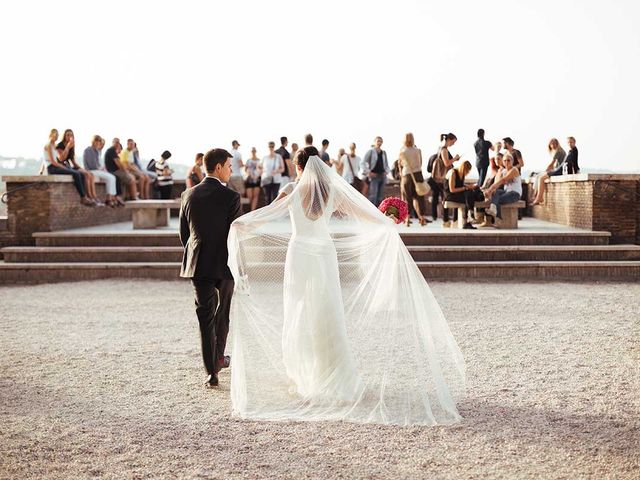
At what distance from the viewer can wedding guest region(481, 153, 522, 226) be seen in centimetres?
1608

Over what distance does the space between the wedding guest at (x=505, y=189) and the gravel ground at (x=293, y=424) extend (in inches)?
249

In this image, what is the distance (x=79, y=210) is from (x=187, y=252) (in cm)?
1096

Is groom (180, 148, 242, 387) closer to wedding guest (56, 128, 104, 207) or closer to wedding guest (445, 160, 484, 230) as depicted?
wedding guest (445, 160, 484, 230)

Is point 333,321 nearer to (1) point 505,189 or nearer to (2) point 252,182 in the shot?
(1) point 505,189

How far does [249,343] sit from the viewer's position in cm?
645

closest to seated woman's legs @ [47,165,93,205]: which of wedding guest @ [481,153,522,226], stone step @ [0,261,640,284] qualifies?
stone step @ [0,261,640,284]

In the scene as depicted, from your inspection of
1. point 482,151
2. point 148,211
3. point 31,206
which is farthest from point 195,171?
point 482,151

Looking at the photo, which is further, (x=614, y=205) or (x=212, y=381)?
(x=614, y=205)

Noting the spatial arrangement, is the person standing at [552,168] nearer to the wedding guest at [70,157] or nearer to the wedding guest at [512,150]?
the wedding guest at [512,150]

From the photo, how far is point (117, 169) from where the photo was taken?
19.9m

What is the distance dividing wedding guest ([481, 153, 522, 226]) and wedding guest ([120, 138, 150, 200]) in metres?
8.89

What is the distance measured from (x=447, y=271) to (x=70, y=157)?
835 cm

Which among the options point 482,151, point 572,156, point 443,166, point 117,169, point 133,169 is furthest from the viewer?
point 133,169

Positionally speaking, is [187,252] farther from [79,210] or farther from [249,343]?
[79,210]
